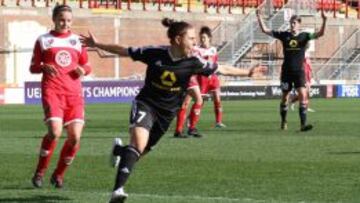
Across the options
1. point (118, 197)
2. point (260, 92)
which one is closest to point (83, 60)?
point (118, 197)

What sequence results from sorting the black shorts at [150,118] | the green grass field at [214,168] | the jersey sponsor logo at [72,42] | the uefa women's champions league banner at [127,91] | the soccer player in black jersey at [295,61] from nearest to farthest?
the black shorts at [150,118]
the green grass field at [214,168]
the jersey sponsor logo at [72,42]
the soccer player in black jersey at [295,61]
the uefa women's champions league banner at [127,91]

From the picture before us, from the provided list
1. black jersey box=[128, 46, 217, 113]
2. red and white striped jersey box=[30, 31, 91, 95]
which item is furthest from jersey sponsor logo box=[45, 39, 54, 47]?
black jersey box=[128, 46, 217, 113]

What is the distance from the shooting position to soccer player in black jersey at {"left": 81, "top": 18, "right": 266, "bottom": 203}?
9789mm

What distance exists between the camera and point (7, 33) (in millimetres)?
50469

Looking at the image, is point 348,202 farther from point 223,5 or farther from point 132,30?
point 223,5

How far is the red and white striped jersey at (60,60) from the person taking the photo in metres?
11.5

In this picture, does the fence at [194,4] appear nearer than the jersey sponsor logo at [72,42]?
No

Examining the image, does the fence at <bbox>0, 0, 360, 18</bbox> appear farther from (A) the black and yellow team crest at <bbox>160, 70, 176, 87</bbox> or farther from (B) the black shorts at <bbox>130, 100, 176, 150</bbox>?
(A) the black and yellow team crest at <bbox>160, 70, 176, 87</bbox>

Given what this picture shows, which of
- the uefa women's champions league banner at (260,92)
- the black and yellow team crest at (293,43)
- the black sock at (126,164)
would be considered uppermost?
the black and yellow team crest at (293,43)

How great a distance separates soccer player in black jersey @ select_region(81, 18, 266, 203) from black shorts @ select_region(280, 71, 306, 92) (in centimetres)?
1119

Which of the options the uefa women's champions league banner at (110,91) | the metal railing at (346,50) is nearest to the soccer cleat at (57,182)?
the uefa women's champions league banner at (110,91)

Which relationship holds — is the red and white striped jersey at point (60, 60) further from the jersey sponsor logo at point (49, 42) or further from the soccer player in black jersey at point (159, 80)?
the soccer player in black jersey at point (159, 80)

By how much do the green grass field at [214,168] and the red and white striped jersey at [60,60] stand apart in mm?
1159

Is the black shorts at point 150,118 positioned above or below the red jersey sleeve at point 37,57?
below
